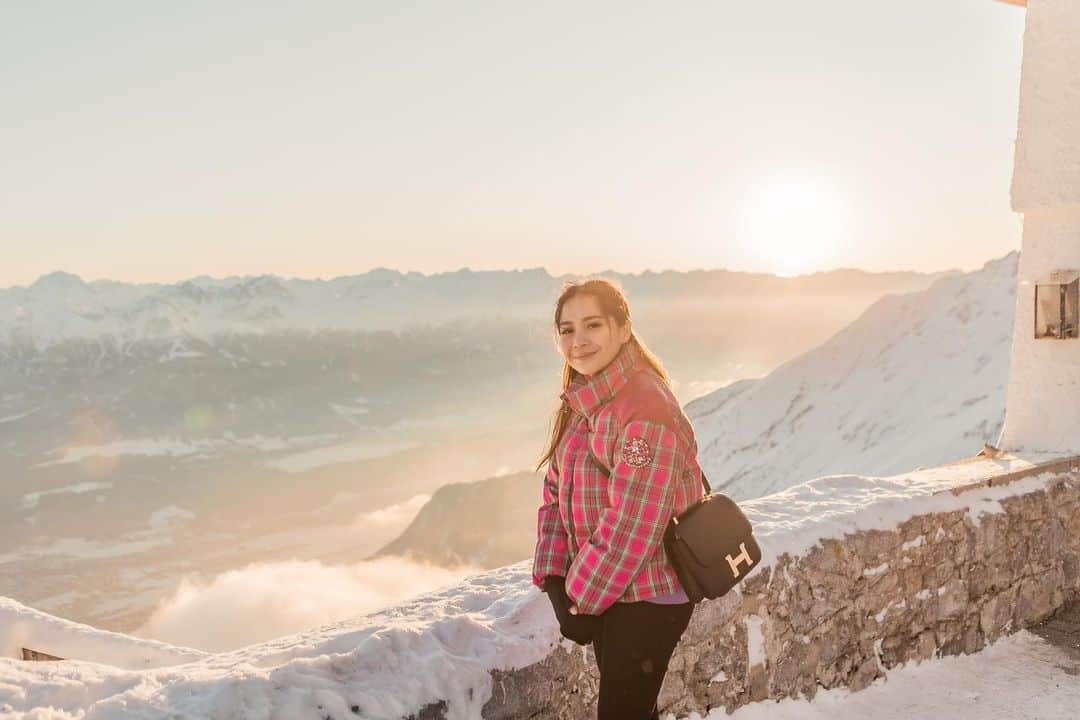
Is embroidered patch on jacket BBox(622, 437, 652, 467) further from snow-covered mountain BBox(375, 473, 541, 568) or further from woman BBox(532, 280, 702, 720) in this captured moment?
snow-covered mountain BBox(375, 473, 541, 568)

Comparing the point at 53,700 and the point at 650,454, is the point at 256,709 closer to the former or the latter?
the point at 53,700

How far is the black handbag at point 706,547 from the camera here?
2.45 metres

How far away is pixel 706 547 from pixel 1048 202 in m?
5.12

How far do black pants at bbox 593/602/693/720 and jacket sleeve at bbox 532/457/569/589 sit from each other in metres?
0.28

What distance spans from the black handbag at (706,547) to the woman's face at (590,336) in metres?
0.56

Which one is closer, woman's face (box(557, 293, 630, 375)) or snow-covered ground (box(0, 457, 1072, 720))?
snow-covered ground (box(0, 457, 1072, 720))

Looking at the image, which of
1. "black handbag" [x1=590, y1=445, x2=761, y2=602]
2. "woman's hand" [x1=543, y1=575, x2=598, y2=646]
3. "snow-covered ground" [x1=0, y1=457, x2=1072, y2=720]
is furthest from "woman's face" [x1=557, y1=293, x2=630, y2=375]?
"snow-covered ground" [x1=0, y1=457, x2=1072, y2=720]

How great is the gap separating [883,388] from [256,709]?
64.5 m

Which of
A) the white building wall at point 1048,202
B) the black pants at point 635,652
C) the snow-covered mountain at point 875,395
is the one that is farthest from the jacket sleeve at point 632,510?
the snow-covered mountain at point 875,395

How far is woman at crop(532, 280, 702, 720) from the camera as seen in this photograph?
2.36 m

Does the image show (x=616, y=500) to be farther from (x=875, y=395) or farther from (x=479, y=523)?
(x=479, y=523)

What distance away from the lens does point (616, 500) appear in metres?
2.36

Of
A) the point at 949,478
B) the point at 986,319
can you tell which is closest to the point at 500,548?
the point at 986,319

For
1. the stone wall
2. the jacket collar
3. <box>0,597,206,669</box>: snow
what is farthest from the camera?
<box>0,597,206,669</box>: snow
